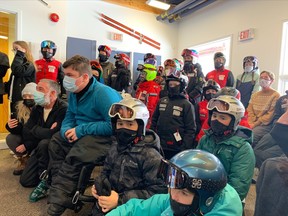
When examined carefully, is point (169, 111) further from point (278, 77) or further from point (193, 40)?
point (193, 40)

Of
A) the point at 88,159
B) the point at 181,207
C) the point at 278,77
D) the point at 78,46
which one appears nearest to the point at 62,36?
the point at 78,46

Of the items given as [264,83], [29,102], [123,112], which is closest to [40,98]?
[29,102]

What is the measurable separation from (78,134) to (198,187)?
1.25 m

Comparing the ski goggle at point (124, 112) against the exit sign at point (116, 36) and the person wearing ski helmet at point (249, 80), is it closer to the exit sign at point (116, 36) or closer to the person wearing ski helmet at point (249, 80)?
the person wearing ski helmet at point (249, 80)

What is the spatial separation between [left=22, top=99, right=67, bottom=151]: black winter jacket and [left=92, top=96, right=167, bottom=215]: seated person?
1.19 metres

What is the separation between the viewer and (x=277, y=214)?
0.87m

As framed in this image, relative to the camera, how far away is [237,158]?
1713 mm

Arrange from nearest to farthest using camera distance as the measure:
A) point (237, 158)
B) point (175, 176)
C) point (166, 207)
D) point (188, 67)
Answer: point (175, 176)
point (166, 207)
point (237, 158)
point (188, 67)

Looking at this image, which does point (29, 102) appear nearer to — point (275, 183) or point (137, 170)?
point (137, 170)

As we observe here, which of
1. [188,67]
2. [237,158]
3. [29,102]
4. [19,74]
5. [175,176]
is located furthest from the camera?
[188,67]

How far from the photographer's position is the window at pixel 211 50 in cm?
587

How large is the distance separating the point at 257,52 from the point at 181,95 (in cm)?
303

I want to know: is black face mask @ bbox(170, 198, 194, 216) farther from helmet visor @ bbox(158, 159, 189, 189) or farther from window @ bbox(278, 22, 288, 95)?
window @ bbox(278, 22, 288, 95)

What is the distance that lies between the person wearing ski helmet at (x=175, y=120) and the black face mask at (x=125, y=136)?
3.48 ft
